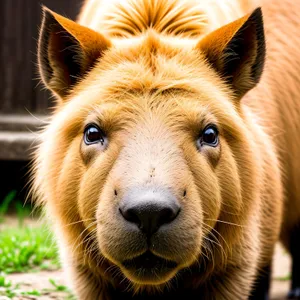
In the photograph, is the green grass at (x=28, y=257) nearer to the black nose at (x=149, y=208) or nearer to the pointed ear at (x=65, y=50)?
the pointed ear at (x=65, y=50)

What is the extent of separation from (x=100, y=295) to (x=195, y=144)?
43.3 inches

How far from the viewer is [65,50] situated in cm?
437

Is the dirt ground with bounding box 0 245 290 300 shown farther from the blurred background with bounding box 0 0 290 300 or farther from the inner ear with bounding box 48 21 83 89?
the inner ear with bounding box 48 21 83 89

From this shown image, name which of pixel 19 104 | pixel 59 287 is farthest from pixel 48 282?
pixel 19 104

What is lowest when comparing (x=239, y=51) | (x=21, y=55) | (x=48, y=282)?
(x=21, y=55)

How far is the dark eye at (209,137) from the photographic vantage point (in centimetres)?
403

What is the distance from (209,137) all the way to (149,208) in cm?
76

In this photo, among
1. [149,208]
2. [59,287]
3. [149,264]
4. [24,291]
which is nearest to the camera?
[149,208]

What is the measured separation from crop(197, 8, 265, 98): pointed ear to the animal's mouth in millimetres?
1184

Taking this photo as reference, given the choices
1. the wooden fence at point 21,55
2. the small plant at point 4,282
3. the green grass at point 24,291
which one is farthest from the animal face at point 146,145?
the wooden fence at point 21,55

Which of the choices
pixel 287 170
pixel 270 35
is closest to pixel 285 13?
pixel 270 35

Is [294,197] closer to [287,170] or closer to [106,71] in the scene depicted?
[287,170]

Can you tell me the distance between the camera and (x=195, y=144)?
13.0 ft

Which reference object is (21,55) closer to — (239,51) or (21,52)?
(21,52)
